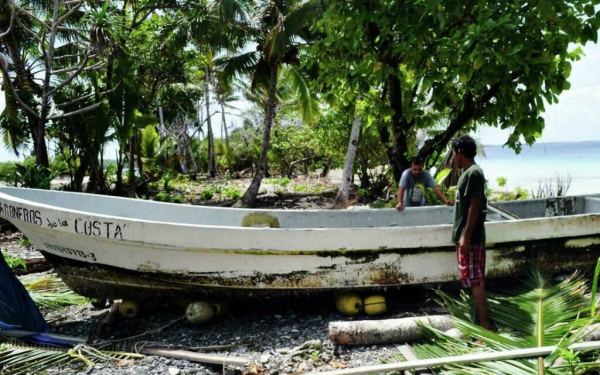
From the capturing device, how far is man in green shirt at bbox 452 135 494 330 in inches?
152

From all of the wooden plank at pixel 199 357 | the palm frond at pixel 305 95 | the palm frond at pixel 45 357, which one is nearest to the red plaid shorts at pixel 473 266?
the wooden plank at pixel 199 357

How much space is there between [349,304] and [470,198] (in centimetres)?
168

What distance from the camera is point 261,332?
4.62 meters

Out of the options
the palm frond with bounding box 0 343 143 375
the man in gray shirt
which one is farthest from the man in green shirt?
the palm frond with bounding box 0 343 143 375

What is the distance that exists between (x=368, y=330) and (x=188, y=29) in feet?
39.1

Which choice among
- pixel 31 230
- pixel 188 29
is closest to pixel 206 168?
pixel 188 29

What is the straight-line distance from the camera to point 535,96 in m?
4.98

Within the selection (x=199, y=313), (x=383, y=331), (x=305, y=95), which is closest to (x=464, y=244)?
(x=383, y=331)

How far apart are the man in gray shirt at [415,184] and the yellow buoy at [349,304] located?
1784 millimetres

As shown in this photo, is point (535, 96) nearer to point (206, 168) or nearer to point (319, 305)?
point (319, 305)

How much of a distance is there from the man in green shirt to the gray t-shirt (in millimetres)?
2017

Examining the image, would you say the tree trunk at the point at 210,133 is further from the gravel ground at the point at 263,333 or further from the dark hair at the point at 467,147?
the dark hair at the point at 467,147

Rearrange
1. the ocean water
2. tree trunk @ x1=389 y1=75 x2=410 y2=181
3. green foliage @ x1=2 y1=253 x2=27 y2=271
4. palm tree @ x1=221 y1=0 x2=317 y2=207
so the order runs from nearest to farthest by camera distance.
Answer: green foliage @ x1=2 y1=253 x2=27 y2=271, tree trunk @ x1=389 y1=75 x2=410 y2=181, palm tree @ x1=221 y1=0 x2=317 y2=207, the ocean water

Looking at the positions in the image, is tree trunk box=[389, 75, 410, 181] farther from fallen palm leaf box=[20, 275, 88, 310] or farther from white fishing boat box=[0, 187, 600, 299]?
fallen palm leaf box=[20, 275, 88, 310]
